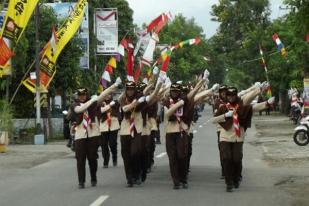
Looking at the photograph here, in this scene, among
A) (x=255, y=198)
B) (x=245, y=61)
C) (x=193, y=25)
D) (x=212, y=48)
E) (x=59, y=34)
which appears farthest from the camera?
(x=193, y=25)

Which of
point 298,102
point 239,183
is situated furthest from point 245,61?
point 239,183

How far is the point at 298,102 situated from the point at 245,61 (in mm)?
24548

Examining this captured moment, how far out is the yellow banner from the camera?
2683 cm

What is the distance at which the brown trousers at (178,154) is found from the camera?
12703mm

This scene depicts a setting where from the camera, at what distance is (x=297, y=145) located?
2327 cm

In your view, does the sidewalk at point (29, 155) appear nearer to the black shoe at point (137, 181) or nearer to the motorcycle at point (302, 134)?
the black shoe at point (137, 181)

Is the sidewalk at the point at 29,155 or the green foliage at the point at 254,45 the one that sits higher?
the green foliage at the point at 254,45

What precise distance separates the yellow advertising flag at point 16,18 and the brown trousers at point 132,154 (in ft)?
36.6

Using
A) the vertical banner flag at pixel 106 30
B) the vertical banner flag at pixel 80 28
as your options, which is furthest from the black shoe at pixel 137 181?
the vertical banner flag at pixel 106 30

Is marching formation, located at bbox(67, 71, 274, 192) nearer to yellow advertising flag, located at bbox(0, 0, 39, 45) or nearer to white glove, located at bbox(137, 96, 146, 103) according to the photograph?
white glove, located at bbox(137, 96, 146, 103)

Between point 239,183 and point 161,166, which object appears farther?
point 161,166

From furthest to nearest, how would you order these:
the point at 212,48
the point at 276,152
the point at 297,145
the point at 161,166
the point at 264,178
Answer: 1. the point at 212,48
2. the point at 297,145
3. the point at 276,152
4. the point at 161,166
5. the point at 264,178

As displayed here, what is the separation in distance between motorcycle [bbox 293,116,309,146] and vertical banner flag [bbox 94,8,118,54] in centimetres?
2002

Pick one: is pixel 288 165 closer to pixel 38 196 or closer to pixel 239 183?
pixel 239 183
